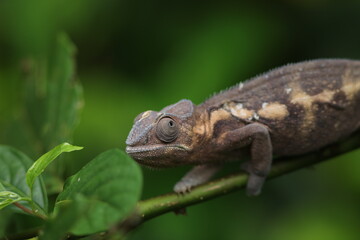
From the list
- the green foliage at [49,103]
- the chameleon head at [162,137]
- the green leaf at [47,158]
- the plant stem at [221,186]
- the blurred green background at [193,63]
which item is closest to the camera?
the green leaf at [47,158]

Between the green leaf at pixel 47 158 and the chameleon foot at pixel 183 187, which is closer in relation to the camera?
the green leaf at pixel 47 158

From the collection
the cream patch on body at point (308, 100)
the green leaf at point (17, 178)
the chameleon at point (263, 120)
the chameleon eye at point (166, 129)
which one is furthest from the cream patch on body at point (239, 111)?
the green leaf at point (17, 178)

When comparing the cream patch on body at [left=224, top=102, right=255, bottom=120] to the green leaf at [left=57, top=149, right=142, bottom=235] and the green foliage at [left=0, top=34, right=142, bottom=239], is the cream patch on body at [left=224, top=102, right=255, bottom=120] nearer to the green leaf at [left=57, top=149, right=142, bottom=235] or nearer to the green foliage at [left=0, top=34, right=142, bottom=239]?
the green foliage at [left=0, top=34, right=142, bottom=239]

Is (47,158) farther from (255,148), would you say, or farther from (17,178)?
(255,148)

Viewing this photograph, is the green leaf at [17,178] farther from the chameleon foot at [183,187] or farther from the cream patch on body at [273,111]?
the cream patch on body at [273,111]

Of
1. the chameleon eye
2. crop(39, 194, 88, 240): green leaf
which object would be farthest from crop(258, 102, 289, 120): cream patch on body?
crop(39, 194, 88, 240): green leaf

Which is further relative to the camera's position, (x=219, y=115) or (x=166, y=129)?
(x=219, y=115)

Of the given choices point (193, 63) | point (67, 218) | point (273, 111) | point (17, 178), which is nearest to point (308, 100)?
point (273, 111)
